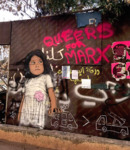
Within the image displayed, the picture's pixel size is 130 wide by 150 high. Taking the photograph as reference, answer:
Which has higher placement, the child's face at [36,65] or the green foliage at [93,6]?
the green foliage at [93,6]

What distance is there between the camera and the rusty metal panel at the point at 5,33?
204 inches

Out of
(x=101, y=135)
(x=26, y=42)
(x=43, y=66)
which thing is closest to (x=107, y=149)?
(x=101, y=135)

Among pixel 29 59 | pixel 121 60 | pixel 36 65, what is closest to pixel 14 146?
pixel 36 65

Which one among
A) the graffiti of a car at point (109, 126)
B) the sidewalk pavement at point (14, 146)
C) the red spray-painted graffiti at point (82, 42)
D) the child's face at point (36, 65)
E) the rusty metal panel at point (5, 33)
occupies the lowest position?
the sidewalk pavement at point (14, 146)

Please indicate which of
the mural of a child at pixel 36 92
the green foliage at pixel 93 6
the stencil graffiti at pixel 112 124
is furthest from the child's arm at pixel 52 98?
the green foliage at pixel 93 6

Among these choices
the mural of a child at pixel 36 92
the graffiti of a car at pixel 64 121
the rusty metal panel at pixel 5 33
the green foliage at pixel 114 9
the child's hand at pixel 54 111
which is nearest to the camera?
the green foliage at pixel 114 9

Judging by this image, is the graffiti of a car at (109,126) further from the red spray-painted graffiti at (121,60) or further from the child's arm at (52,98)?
the child's arm at (52,98)

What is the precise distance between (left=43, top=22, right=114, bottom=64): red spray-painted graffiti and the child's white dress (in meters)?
0.74

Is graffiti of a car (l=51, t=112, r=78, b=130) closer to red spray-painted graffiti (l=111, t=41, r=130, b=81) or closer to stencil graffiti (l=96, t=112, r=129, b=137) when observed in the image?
stencil graffiti (l=96, t=112, r=129, b=137)

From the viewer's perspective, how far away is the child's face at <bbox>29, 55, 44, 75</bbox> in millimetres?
4778

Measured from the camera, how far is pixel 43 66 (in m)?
4.77

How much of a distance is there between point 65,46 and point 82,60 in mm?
586

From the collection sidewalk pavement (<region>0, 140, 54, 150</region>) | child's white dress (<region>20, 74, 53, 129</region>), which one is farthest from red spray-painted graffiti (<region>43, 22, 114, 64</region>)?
sidewalk pavement (<region>0, 140, 54, 150</region>)

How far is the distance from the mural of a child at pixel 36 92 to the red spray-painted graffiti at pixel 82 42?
0.42 meters
